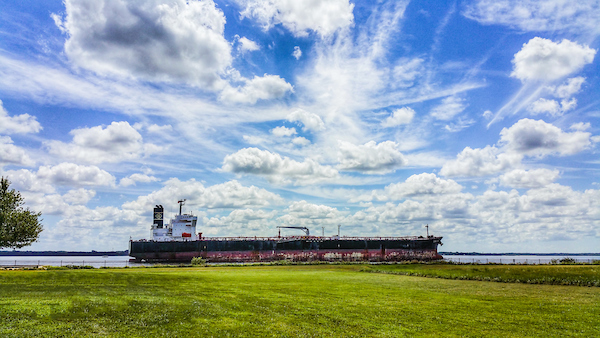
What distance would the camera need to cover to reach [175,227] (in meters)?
87.5

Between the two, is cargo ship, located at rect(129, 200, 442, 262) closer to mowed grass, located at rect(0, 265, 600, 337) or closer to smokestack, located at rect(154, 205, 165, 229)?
smokestack, located at rect(154, 205, 165, 229)

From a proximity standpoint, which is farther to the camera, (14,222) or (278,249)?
(278,249)

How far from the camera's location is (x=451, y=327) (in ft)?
41.3

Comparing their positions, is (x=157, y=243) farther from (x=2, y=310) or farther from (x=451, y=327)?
(x=451, y=327)

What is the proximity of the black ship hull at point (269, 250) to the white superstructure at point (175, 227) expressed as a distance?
9015mm

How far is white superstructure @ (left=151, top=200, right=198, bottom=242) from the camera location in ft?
284

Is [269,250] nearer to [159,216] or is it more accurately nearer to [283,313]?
[159,216]

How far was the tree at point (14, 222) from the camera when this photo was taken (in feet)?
114

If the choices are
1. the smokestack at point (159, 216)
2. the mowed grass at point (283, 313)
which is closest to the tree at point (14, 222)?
the mowed grass at point (283, 313)

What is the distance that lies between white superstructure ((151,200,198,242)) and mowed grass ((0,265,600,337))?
68.8 metres

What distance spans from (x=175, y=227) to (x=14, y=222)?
174ft

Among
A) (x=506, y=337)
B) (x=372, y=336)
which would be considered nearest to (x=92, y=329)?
(x=372, y=336)

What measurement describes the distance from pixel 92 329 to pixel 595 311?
63.7ft

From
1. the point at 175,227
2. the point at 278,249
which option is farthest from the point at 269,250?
the point at 175,227
